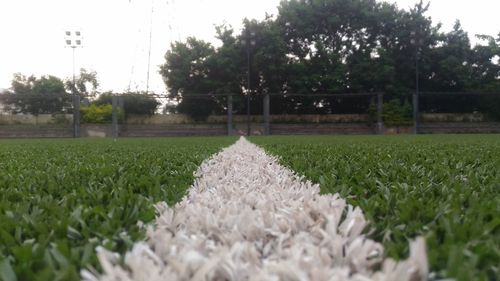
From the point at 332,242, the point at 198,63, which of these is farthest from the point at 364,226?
A: the point at 198,63

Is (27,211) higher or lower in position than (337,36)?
lower

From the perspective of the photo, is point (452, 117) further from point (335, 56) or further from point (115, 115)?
point (115, 115)

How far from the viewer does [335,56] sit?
29.4 meters

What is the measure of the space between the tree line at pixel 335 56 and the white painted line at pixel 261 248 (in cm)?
2655

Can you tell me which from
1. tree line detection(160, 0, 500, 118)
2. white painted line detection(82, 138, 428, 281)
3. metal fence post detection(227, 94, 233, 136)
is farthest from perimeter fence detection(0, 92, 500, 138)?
white painted line detection(82, 138, 428, 281)

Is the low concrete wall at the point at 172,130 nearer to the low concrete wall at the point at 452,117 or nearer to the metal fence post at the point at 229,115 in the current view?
the metal fence post at the point at 229,115

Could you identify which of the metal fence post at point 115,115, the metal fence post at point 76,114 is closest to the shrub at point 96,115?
the metal fence post at point 76,114

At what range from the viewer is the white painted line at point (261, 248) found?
707 mm

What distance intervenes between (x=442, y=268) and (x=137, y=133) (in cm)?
2396

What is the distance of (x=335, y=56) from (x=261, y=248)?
2918cm

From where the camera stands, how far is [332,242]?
0.92 metres

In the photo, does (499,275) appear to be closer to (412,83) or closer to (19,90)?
(412,83)

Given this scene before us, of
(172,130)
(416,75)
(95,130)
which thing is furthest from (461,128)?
(95,130)

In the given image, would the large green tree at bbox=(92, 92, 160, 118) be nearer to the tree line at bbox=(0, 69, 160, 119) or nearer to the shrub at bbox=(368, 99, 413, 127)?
the tree line at bbox=(0, 69, 160, 119)
